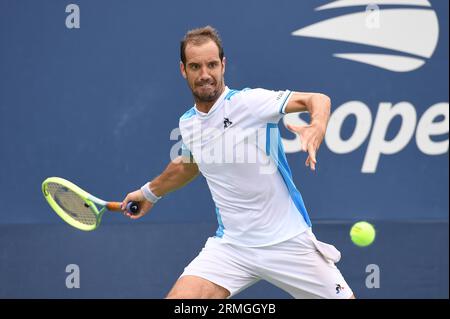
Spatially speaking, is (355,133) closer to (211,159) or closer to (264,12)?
(264,12)

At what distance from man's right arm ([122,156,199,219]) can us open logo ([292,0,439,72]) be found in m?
1.91

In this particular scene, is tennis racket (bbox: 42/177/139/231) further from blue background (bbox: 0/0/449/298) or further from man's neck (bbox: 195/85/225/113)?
man's neck (bbox: 195/85/225/113)

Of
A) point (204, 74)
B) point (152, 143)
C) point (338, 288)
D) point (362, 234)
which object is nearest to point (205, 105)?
point (204, 74)

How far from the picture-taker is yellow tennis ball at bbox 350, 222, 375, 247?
293 inches

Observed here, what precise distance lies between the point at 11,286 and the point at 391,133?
287cm

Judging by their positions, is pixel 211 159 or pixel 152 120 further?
→ pixel 152 120

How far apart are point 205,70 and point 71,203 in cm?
155

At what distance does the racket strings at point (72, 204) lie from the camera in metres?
7.13

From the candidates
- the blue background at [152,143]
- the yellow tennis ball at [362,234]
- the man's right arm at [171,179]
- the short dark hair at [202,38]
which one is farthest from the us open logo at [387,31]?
the short dark hair at [202,38]

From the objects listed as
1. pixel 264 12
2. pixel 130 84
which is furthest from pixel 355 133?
pixel 130 84

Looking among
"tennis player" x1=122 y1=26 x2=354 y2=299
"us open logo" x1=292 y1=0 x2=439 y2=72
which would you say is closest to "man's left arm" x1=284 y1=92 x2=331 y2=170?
"tennis player" x1=122 y1=26 x2=354 y2=299

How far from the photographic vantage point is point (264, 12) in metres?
8.15

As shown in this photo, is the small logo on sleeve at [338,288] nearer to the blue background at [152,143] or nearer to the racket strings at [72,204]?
the racket strings at [72,204]

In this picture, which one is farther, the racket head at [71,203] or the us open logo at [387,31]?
the us open logo at [387,31]
